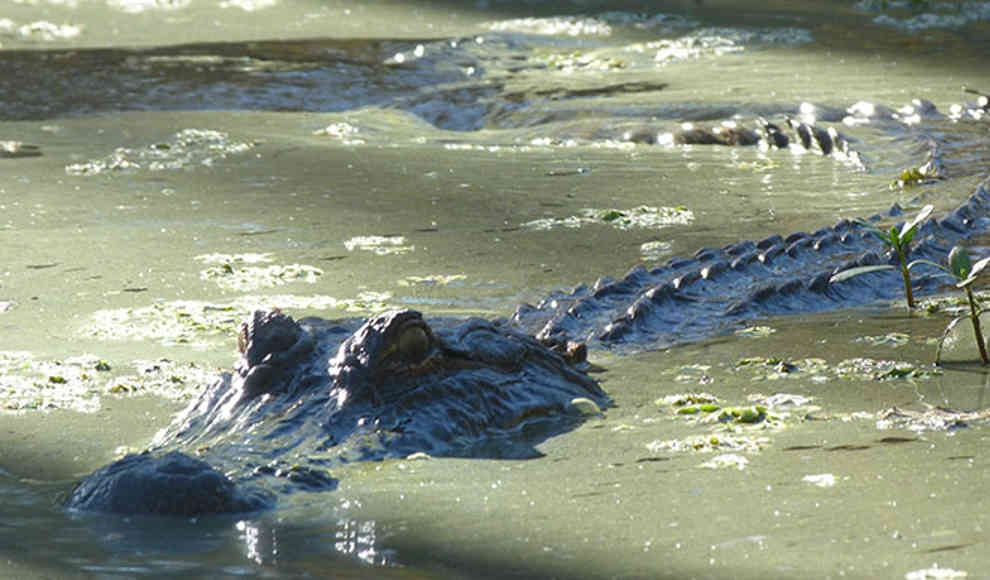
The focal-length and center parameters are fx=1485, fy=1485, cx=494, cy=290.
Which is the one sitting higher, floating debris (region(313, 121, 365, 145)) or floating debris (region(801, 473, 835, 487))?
floating debris (region(313, 121, 365, 145))

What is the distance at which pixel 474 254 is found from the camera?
4977 mm

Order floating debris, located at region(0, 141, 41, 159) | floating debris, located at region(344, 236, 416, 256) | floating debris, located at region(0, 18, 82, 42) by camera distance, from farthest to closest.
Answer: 1. floating debris, located at region(0, 18, 82, 42)
2. floating debris, located at region(0, 141, 41, 159)
3. floating debris, located at region(344, 236, 416, 256)

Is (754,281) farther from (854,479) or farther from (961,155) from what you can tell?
(961,155)

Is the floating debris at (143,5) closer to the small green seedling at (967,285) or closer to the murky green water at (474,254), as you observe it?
the murky green water at (474,254)

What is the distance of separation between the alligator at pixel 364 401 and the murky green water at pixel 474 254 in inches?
3.6

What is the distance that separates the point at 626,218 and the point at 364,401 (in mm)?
2807

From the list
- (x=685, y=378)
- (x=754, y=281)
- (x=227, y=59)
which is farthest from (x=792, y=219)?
(x=227, y=59)

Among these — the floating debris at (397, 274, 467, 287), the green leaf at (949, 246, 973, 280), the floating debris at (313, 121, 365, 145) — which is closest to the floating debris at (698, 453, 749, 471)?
the green leaf at (949, 246, 973, 280)

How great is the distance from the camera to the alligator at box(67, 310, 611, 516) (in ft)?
8.86

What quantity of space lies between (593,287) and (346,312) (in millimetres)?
706

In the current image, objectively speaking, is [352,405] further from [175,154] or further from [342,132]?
[342,132]

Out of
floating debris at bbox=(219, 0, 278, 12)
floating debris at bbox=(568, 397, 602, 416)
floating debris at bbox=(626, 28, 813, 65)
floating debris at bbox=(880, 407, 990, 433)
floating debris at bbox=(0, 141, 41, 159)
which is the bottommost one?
floating debris at bbox=(568, 397, 602, 416)

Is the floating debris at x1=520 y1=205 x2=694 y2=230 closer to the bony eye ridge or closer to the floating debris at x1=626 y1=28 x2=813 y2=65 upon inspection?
the bony eye ridge

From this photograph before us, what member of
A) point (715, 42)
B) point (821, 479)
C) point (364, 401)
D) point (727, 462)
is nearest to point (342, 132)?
point (715, 42)
